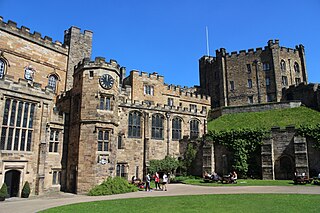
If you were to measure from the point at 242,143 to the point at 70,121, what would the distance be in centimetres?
2030

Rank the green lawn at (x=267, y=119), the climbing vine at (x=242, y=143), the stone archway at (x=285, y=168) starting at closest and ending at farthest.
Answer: the stone archway at (x=285, y=168) → the climbing vine at (x=242, y=143) → the green lawn at (x=267, y=119)

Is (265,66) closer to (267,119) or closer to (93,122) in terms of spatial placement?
(267,119)

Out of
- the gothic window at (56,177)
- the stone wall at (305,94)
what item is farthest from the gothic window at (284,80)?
the gothic window at (56,177)

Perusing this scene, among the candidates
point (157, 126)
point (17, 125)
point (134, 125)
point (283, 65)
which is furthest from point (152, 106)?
point (283, 65)

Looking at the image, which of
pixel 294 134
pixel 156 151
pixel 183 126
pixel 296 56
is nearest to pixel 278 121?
pixel 294 134

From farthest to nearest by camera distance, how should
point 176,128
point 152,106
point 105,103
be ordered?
point 176,128
point 152,106
point 105,103

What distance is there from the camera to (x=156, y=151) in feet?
116

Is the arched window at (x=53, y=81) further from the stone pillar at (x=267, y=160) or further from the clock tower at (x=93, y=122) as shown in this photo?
the stone pillar at (x=267, y=160)

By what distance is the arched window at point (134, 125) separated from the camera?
33844 millimetres

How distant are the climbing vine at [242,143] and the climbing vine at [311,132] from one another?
3614 mm

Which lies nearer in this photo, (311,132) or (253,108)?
(311,132)

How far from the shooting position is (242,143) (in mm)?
32625

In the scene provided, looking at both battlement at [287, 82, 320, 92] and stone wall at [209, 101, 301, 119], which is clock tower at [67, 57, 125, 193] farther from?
battlement at [287, 82, 320, 92]

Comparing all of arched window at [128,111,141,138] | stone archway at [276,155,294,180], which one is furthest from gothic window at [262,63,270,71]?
arched window at [128,111,141,138]
